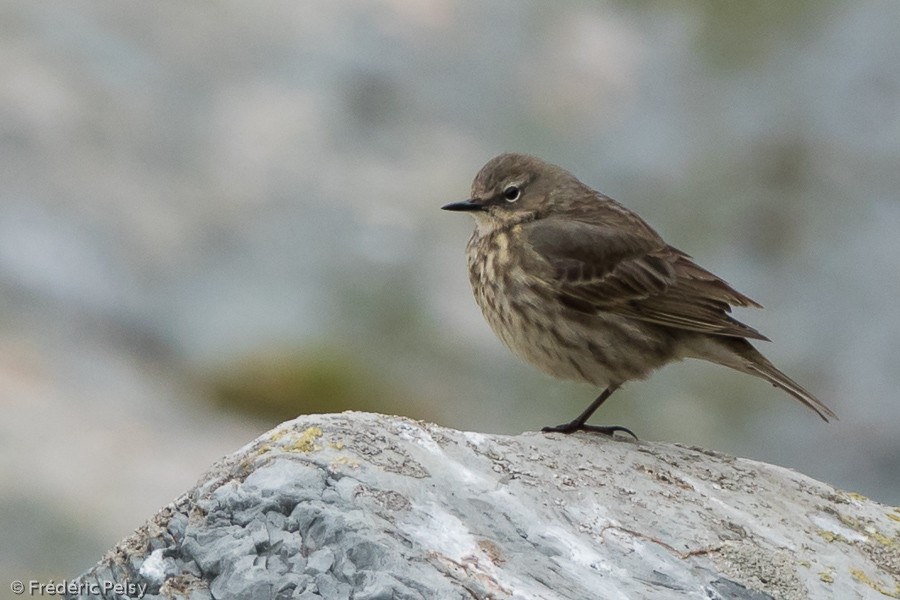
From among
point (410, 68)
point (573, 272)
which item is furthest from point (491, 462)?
point (410, 68)

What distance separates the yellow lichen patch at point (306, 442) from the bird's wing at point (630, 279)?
2.73 metres

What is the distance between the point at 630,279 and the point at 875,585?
2.64 meters

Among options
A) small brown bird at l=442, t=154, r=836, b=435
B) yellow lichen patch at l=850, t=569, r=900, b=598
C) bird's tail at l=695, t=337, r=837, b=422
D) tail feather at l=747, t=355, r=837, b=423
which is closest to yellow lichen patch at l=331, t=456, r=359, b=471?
yellow lichen patch at l=850, t=569, r=900, b=598

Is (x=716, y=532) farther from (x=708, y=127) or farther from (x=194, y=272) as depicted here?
(x=708, y=127)

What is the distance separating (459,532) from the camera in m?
4.58

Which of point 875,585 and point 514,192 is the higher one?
point 514,192

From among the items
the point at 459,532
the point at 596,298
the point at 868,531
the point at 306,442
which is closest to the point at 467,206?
the point at 596,298

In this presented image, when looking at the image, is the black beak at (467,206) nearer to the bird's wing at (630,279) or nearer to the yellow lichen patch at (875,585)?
the bird's wing at (630,279)

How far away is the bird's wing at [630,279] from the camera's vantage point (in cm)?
735

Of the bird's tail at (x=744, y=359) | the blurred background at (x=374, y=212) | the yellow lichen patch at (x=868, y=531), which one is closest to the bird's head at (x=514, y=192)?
the bird's tail at (x=744, y=359)

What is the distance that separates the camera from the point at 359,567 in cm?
430

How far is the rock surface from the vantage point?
436cm

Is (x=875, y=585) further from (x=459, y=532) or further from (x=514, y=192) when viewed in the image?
(x=514, y=192)

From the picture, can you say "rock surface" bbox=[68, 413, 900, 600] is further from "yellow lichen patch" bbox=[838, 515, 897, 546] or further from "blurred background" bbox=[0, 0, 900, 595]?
"blurred background" bbox=[0, 0, 900, 595]
